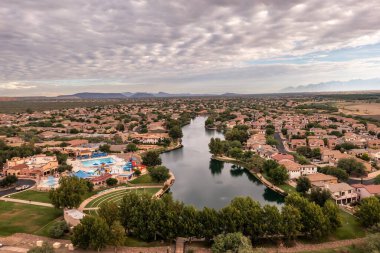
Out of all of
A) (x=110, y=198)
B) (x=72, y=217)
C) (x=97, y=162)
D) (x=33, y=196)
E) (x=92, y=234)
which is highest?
(x=92, y=234)

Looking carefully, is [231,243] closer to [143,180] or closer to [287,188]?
[287,188]

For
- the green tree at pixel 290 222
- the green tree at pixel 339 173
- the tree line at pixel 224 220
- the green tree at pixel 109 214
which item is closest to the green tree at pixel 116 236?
the tree line at pixel 224 220

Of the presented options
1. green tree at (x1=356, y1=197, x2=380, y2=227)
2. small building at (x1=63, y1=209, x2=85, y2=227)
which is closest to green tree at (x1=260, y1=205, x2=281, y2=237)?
green tree at (x1=356, y1=197, x2=380, y2=227)

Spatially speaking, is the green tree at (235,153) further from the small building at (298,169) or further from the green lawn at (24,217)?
the green lawn at (24,217)

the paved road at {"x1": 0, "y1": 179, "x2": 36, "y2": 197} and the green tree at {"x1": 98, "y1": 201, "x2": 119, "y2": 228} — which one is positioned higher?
the green tree at {"x1": 98, "y1": 201, "x2": 119, "y2": 228}

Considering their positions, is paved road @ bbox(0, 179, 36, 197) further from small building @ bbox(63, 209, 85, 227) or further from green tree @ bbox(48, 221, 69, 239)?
green tree @ bbox(48, 221, 69, 239)

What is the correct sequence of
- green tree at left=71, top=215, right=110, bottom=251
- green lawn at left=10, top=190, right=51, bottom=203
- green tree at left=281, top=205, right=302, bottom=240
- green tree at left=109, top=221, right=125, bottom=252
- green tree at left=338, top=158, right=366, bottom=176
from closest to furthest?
green tree at left=71, top=215, right=110, bottom=251
green tree at left=109, top=221, right=125, bottom=252
green tree at left=281, top=205, right=302, bottom=240
green lawn at left=10, top=190, right=51, bottom=203
green tree at left=338, top=158, right=366, bottom=176

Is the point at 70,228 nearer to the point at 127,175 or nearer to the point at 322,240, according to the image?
the point at 127,175

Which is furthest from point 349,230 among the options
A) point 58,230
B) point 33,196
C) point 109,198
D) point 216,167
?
point 33,196
